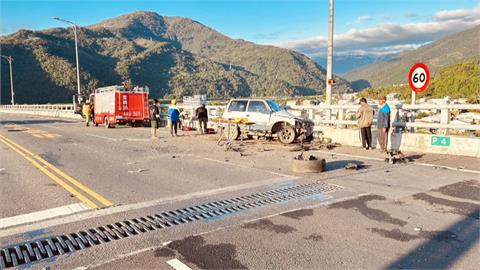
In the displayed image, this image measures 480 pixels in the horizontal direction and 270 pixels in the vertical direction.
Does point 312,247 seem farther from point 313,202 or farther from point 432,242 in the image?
point 313,202

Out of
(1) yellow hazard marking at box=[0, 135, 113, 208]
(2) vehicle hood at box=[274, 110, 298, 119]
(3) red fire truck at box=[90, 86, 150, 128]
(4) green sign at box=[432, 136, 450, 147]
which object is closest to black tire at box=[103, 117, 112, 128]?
(3) red fire truck at box=[90, 86, 150, 128]

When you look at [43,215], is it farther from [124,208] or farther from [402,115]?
[402,115]

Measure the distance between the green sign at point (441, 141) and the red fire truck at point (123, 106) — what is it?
716 inches

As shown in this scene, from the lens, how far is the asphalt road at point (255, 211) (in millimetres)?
4430

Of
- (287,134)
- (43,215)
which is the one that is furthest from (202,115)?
(43,215)

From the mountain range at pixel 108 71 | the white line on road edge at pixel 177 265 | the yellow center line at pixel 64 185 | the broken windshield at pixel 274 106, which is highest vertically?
the mountain range at pixel 108 71

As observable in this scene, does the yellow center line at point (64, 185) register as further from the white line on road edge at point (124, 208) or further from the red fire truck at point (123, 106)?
the red fire truck at point (123, 106)

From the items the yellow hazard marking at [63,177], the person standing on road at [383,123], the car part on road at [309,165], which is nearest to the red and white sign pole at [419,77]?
the person standing on road at [383,123]

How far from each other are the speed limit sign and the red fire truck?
1745cm

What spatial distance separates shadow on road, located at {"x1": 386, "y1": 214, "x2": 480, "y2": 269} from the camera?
4.21 metres

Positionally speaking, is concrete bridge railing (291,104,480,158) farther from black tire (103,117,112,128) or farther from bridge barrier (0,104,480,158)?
black tire (103,117,112,128)

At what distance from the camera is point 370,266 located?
13.7 ft

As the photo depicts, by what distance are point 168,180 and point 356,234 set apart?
14.9ft

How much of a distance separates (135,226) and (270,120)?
10.6m
